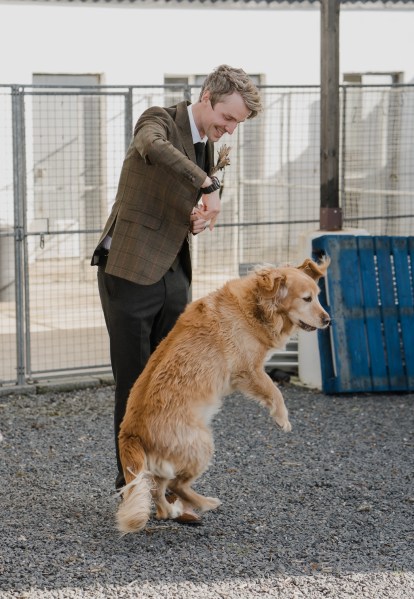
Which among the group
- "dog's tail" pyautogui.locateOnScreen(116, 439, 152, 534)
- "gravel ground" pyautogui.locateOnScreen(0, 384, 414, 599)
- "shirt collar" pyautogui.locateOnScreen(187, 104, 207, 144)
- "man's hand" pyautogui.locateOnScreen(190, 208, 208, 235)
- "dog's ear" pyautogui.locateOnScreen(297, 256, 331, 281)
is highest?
"shirt collar" pyautogui.locateOnScreen(187, 104, 207, 144)

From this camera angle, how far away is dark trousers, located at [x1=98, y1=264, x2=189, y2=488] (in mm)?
5105

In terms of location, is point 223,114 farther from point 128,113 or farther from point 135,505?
point 128,113

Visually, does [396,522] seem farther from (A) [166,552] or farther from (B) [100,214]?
(B) [100,214]

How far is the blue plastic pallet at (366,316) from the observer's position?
8.46 m

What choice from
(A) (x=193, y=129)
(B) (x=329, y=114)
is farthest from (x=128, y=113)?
(A) (x=193, y=129)

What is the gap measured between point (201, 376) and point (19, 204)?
4.25m

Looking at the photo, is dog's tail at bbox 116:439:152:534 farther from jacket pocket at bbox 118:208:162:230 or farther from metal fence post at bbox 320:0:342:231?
metal fence post at bbox 320:0:342:231

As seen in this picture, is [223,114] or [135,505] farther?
[223,114]

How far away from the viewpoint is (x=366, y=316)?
8.53m

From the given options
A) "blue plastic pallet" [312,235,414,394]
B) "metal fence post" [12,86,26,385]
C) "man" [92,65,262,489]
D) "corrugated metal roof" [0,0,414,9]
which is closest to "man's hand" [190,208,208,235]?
"man" [92,65,262,489]

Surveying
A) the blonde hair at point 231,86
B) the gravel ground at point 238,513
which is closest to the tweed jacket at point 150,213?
the blonde hair at point 231,86

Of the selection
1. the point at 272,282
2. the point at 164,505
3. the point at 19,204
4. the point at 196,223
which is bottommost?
the point at 164,505

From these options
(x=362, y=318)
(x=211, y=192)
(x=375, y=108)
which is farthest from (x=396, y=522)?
(x=375, y=108)

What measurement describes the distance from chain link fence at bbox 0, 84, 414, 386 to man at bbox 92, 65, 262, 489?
6384 mm
